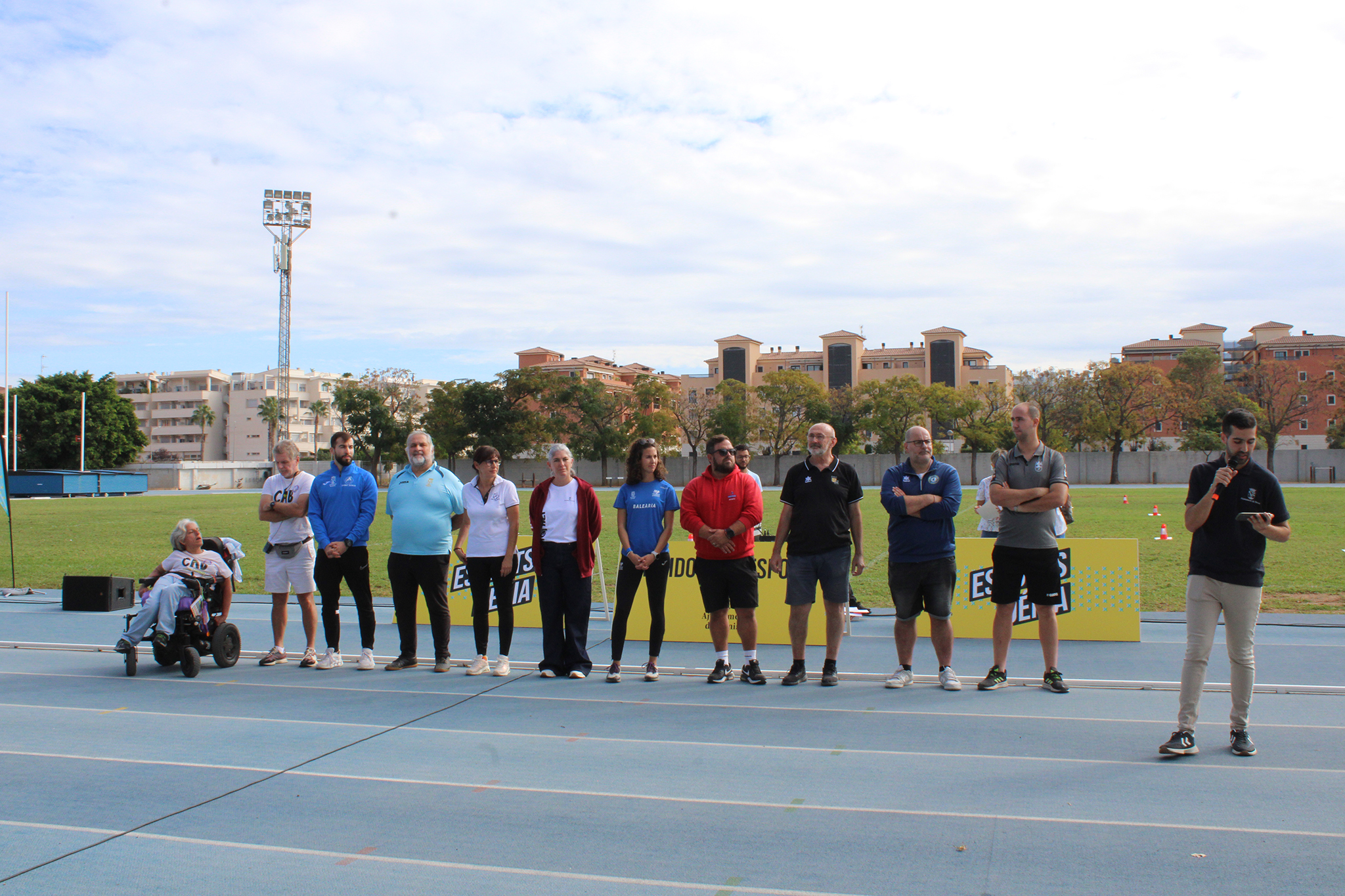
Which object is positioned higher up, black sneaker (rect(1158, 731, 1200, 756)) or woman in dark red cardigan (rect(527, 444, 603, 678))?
woman in dark red cardigan (rect(527, 444, 603, 678))

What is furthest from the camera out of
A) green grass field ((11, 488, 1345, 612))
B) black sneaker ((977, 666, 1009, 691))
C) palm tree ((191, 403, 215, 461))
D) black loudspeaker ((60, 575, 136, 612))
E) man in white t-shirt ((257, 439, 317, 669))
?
palm tree ((191, 403, 215, 461))

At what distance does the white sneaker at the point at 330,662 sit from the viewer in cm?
732

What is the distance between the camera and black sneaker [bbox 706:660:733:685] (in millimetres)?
6766

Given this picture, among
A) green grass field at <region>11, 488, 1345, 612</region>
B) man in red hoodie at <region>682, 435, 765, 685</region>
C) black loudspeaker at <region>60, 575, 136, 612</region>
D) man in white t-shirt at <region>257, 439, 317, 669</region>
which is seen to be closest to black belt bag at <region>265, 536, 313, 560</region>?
man in white t-shirt at <region>257, 439, 317, 669</region>

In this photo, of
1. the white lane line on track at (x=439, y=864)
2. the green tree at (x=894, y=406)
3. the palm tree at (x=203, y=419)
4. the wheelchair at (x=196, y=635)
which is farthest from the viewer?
the palm tree at (x=203, y=419)

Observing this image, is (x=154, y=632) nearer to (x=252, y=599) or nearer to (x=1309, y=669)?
(x=252, y=599)

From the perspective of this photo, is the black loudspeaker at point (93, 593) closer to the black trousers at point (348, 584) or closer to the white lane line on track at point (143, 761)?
the black trousers at point (348, 584)

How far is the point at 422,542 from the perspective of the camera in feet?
23.6

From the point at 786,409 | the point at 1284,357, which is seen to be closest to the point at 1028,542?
the point at 786,409

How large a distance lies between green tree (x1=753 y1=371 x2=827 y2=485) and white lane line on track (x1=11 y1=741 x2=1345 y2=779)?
205ft

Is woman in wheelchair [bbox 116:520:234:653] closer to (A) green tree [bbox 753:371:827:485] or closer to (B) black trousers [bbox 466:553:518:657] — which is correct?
(B) black trousers [bbox 466:553:518:657]

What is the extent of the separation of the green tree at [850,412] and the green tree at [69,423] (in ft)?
188

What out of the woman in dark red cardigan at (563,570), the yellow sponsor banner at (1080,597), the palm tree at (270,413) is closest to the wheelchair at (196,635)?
the woman in dark red cardigan at (563,570)

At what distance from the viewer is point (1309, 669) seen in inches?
270
